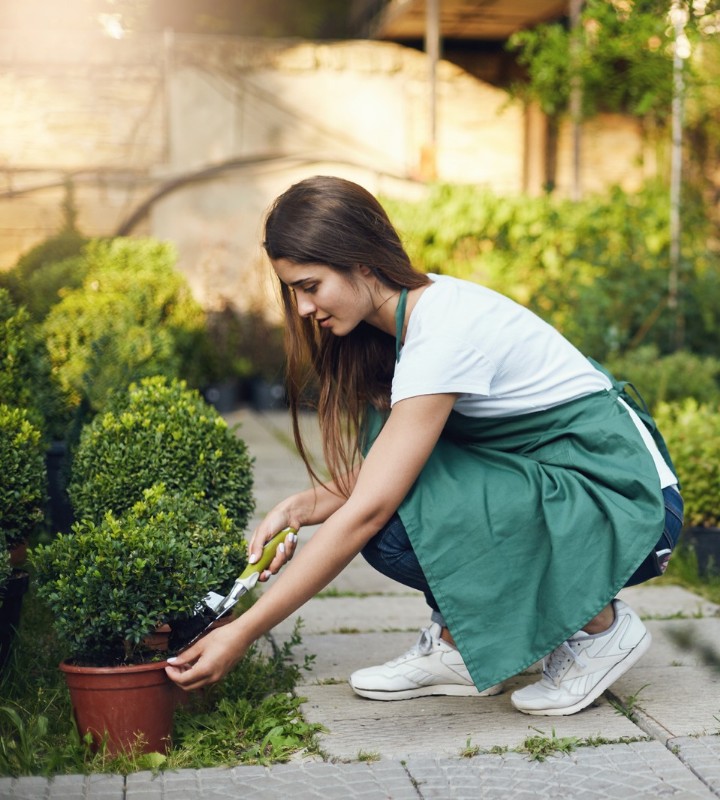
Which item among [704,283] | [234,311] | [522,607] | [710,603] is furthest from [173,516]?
[234,311]

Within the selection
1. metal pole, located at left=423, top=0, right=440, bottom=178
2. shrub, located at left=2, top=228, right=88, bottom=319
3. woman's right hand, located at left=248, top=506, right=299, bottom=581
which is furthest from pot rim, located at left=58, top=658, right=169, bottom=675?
metal pole, located at left=423, top=0, right=440, bottom=178

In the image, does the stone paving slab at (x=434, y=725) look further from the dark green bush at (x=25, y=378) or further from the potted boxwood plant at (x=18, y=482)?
the dark green bush at (x=25, y=378)

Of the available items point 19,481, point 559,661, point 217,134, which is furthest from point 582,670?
point 217,134

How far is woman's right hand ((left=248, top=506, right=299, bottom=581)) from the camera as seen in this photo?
2.39 m

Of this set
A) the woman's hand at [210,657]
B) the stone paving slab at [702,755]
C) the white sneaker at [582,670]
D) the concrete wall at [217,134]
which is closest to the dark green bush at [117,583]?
the woman's hand at [210,657]

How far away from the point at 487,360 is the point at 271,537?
69cm

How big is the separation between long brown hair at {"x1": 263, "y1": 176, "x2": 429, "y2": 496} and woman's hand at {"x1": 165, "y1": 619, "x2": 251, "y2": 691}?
51 cm

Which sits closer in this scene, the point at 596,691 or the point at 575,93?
the point at 596,691

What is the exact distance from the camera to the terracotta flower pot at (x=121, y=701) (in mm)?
2150

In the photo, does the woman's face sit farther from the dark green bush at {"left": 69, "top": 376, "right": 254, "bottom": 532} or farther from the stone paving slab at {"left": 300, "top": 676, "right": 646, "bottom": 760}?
the stone paving slab at {"left": 300, "top": 676, "right": 646, "bottom": 760}

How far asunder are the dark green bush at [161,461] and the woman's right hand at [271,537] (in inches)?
12.2

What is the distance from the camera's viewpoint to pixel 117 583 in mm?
2184

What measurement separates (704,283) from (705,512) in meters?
2.84

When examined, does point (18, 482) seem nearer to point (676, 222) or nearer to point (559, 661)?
point (559, 661)
